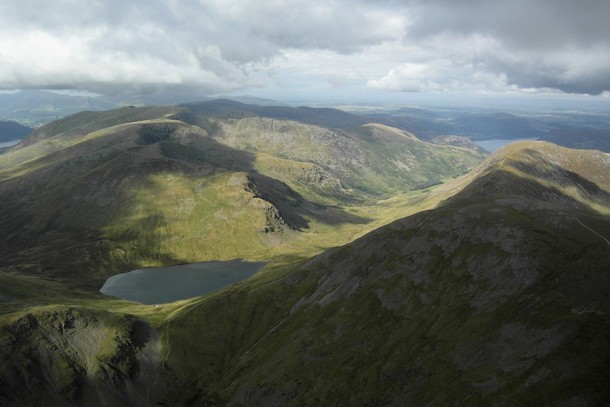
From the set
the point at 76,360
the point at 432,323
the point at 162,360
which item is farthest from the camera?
the point at 162,360

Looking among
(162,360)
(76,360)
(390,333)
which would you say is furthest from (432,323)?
(76,360)

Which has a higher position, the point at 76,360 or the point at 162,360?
the point at 76,360

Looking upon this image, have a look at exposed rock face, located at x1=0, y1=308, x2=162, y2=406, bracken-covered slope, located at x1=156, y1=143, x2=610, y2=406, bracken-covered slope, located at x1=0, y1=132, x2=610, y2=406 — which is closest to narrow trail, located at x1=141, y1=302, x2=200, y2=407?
exposed rock face, located at x1=0, y1=308, x2=162, y2=406

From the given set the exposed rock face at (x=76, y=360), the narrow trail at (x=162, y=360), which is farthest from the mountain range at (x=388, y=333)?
→ the narrow trail at (x=162, y=360)

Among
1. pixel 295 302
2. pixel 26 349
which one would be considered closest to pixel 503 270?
pixel 295 302

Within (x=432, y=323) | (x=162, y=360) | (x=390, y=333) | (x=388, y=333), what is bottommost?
(x=162, y=360)

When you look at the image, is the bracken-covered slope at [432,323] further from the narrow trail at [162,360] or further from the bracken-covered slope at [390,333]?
the narrow trail at [162,360]

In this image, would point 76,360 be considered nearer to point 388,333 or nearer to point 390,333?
point 388,333

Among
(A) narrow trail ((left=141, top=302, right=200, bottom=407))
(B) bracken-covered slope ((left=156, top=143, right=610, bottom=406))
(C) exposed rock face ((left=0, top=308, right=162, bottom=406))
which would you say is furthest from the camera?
(A) narrow trail ((left=141, top=302, right=200, bottom=407))

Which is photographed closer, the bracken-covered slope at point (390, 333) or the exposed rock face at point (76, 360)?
the bracken-covered slope at point (390, 333)

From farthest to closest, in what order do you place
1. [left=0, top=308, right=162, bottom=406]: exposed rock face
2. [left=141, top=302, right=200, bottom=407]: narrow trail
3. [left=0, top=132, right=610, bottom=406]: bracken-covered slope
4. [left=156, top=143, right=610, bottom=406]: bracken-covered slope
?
1. [left=141, top=302, right=200, bottom=407]: narrow trail
2. [left=0, top=308, right=162, bottom=406]: exposed rock face
3. [left=0, top=132, right=610, bottom=406]: bracken-covered slope
4. [left=156, top=143, right=610, bottom=406]: bracken-covered slope

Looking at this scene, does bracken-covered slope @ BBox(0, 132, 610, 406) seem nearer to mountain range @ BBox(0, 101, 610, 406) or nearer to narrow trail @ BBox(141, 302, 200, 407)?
mountain range @ BBox(0, 101, 610, 406)
